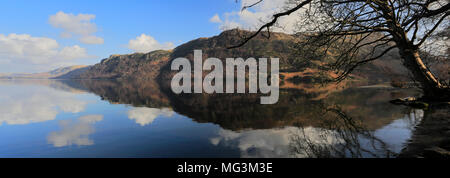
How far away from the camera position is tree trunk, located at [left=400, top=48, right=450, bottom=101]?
13.0 meters

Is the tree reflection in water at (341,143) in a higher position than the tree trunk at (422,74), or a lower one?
lower

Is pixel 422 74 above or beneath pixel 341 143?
above

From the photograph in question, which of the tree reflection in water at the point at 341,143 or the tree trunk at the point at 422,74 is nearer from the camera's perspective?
the tree reflection in water at the point at 341,143

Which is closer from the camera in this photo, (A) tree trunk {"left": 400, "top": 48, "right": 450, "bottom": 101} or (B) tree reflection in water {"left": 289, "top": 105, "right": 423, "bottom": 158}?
(B) tree reflection in water {"left": 289, "top": 105, "right": 423, "bottom": 158}

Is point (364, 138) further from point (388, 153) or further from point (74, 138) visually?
point (74, 138)

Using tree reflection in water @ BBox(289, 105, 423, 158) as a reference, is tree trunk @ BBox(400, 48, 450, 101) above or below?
above

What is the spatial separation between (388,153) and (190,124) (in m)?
12.9

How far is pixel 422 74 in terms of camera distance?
44.8ft

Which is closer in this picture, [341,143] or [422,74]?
[341,143]

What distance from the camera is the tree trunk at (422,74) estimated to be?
1302 centimetres
